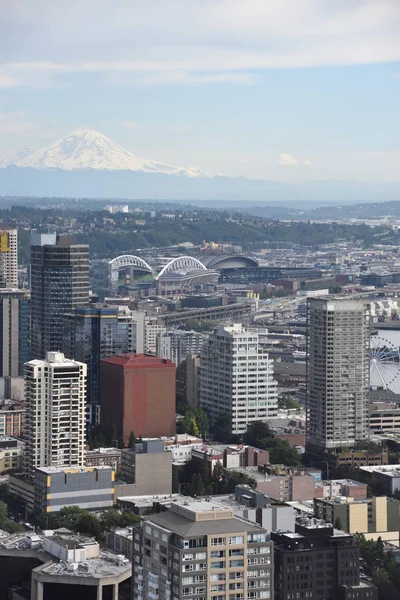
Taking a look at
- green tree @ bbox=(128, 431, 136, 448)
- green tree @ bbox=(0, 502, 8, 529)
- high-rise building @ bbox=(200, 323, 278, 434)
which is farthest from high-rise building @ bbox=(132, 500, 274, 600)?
high-rise building @ bbox=(200, 323, 278, 434)

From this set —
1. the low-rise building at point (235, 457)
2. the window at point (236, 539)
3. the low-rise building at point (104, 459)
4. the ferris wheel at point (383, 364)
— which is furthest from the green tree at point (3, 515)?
the ferris wheel at point (383, 364)

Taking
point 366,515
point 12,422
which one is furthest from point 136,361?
point 366,515

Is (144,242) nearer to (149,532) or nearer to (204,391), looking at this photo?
(204,391)

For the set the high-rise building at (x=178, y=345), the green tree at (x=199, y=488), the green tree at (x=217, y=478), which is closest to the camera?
the green tree at (x=199, y=488)

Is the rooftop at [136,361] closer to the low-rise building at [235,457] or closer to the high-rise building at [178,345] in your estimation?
the low-rise building at [235,457]

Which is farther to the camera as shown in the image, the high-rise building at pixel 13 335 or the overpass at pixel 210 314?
the overpass at pixel 210 314

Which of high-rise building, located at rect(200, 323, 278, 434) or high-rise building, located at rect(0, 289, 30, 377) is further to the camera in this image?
high-rise building, located at rect(0, 289, 30, 377)

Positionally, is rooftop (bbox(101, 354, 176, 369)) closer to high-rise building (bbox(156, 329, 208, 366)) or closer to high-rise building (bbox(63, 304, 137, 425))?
high-rise building (bbox(63, 304, 137, 425))
